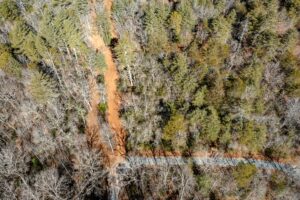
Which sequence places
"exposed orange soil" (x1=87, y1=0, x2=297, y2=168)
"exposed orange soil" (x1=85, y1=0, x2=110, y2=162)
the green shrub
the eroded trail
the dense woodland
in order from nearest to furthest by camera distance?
the green shrub → the dense woodland → "exposed orange soil" (x1=87, y1=0, x2=297, y2=168) → the eroded trail → "exposed orange soil" (x1=85, y1=0, x2=110, y2=162)

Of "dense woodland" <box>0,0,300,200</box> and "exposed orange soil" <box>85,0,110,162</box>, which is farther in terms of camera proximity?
"exposed orange soil" <box>85,0,110,162</box>

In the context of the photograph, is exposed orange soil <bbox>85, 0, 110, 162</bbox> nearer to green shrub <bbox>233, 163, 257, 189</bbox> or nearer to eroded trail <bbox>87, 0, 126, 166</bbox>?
eroded trail <bbox>87, 0, 126, 166</bbox>

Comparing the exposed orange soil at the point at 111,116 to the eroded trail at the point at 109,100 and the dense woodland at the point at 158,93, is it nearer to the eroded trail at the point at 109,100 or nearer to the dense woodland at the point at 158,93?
the eroded trail at the point at 109,100

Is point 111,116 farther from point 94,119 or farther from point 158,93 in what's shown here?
point 158,93

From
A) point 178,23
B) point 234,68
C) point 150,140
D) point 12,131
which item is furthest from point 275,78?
point 12,131

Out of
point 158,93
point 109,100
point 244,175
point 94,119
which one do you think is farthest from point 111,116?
point 244,175

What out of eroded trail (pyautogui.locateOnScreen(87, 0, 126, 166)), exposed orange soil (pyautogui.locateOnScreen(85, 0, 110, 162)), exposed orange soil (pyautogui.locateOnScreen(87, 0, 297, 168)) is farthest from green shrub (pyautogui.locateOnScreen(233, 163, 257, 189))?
exposed orange soil (pyautogui.locateOnScreen(85, 0, 110, 162))

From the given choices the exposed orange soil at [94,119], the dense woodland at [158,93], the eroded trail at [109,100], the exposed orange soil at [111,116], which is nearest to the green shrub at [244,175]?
the dense woodland at [158,93]

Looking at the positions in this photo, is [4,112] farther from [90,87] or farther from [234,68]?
[234,68]
